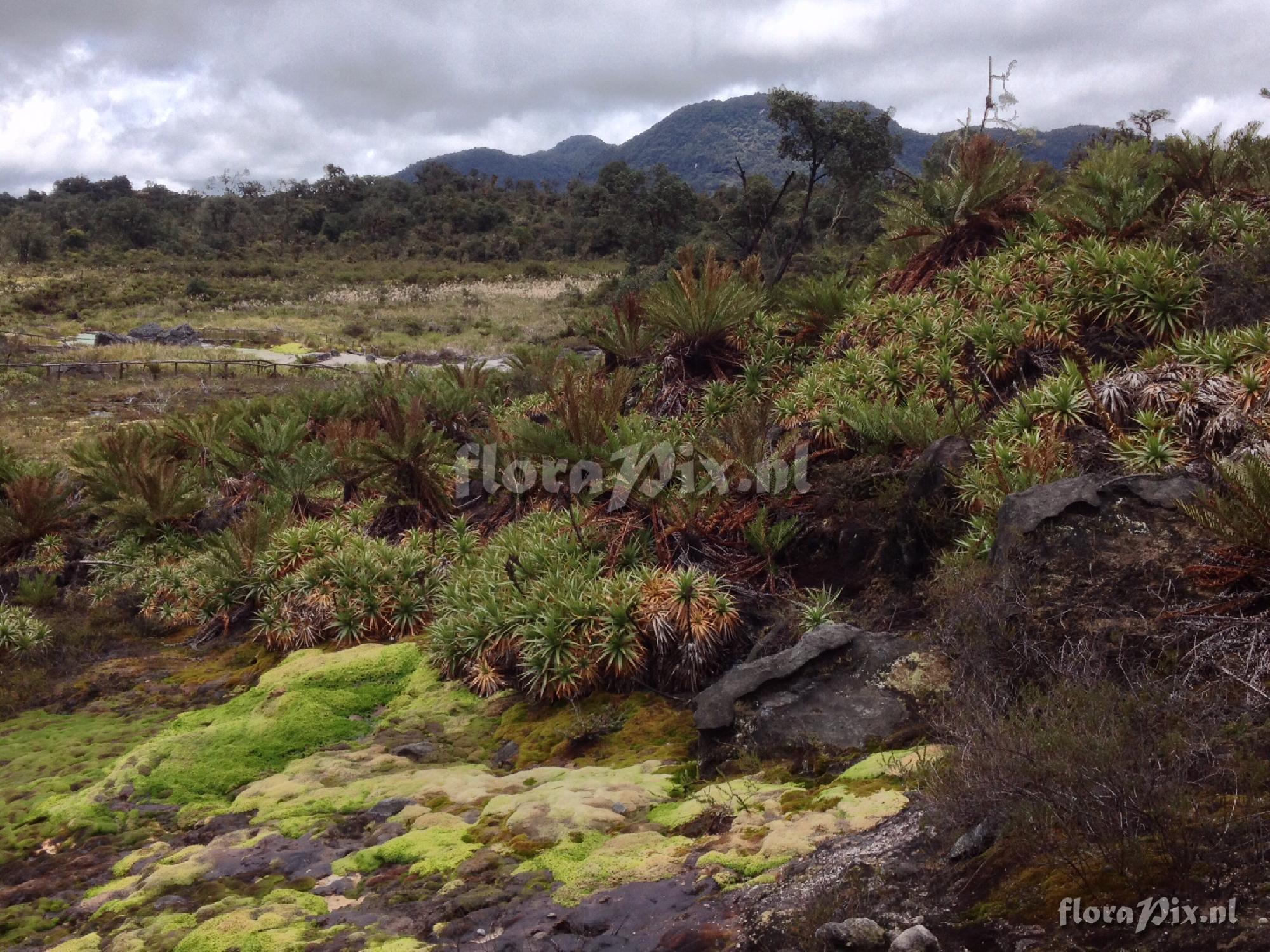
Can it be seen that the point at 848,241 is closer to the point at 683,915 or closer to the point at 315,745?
the point at 315,745

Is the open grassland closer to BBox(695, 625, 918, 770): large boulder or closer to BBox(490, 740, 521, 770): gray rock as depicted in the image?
BBox(490, 740, 521, 770): gray rock

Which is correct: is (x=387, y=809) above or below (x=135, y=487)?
below

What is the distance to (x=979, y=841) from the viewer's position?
3.18 meters

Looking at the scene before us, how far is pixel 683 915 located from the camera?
3.48m

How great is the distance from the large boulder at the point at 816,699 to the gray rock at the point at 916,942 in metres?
2.14

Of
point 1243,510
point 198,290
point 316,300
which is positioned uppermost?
point 198,290

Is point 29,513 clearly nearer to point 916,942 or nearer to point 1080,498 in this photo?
point 1080,498

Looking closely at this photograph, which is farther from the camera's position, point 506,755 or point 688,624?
point 688,624

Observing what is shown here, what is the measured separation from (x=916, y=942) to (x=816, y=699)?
255 centimetres

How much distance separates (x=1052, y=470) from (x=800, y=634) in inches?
80.2

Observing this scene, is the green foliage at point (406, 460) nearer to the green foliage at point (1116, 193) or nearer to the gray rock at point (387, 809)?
the gray rock at point (387, 809)

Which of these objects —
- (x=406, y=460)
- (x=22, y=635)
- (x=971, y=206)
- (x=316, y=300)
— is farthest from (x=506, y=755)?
(x=316, y=300)

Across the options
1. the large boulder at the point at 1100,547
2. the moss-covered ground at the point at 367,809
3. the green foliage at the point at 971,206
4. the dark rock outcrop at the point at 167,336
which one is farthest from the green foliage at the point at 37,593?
the dark rock outcrop at the point at 167,336

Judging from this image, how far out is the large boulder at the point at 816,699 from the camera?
16.5 ft
